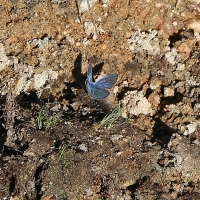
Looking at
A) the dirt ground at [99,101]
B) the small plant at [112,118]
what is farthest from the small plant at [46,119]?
the small plant at [112,118]

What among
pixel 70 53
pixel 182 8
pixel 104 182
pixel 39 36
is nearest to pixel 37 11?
pixel 39 36

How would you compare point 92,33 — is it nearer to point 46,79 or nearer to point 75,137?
point 46,79

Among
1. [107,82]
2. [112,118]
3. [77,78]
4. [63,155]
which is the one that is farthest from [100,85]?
[63,155]

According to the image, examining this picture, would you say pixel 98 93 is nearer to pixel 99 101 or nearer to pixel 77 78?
pixel 99 101

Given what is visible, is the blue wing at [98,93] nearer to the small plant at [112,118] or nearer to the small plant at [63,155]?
the small plant at [112,118]

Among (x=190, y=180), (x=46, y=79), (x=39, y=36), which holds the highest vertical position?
(x=39, y=36)

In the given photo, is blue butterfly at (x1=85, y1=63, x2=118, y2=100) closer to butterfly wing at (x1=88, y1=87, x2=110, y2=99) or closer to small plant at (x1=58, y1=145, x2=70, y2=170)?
butterfly wing at (x1=88, y1=87, x2=110, y2=99)
